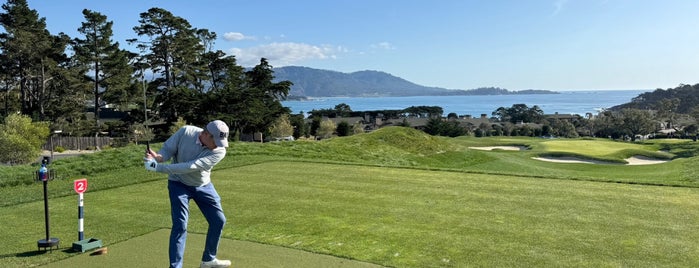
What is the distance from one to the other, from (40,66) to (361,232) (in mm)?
51422

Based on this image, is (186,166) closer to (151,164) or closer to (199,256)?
(151,164)

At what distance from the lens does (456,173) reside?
13.9m

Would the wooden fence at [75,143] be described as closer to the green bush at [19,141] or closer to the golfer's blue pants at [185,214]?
the green bush at [19,141]

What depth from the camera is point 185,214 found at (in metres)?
5.16

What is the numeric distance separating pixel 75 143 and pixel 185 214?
49.6 metres

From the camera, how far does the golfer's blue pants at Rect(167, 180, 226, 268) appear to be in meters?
5.11

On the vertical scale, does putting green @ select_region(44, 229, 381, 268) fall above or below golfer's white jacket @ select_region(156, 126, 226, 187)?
below

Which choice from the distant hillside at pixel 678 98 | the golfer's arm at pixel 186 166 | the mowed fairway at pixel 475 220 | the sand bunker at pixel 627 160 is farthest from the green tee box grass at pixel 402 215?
the distant hillside at pixel 678 98

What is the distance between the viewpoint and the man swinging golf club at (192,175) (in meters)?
5.02

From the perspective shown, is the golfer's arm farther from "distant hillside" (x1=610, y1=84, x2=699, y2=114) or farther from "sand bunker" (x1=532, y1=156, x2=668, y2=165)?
"distant hillside" (x1=610, y1=84, x2=699, y2=114)

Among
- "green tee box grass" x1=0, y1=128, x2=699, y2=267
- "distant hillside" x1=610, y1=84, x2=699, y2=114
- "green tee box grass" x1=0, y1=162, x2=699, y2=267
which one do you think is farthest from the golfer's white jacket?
"distant hillside" x1=610, y1=84, x2=699, y2=114

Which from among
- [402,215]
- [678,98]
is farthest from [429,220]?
[678,98]

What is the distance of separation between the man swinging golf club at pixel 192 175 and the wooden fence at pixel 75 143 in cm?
4865

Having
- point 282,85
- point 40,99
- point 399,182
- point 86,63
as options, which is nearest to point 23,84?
point 40,99
